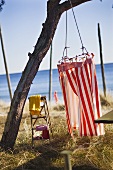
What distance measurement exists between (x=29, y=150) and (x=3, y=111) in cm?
760

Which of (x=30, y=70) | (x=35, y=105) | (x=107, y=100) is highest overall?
(x=30, y=70)

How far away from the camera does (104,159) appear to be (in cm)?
496

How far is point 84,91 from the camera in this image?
549 cm

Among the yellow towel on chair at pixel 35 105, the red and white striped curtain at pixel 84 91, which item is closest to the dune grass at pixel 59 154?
the red and white striped curtain at pixel 84 91

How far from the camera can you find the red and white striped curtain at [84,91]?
17.9ft

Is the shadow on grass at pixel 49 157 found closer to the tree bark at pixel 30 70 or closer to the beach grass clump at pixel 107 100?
the tree bark at pixel 30 70

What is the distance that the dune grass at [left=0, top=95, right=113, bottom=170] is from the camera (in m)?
4.93

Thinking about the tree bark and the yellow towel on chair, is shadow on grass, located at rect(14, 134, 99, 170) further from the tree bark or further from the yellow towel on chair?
the yellow towel on chair

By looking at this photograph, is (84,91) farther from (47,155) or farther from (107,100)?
(107,100)

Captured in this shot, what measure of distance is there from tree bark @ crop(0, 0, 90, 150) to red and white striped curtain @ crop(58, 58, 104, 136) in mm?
412

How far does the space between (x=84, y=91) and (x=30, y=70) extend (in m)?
0.92

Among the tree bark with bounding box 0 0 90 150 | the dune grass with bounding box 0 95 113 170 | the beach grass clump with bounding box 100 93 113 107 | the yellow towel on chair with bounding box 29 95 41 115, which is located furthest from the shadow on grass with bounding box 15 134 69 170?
the beach grass clump with bounding box 100 93 113 107

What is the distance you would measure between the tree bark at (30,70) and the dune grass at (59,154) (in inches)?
10.9

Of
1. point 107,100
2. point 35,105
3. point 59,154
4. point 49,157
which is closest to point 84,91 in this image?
point 35,105
